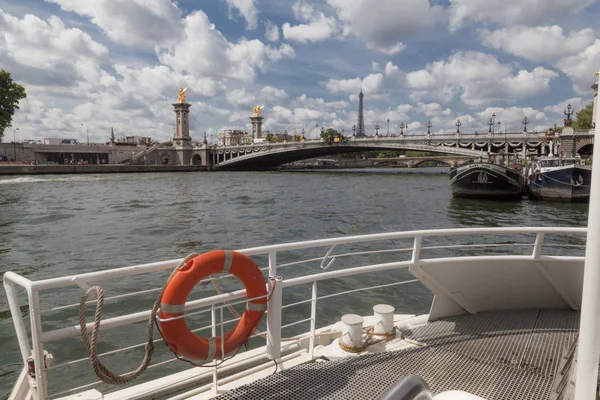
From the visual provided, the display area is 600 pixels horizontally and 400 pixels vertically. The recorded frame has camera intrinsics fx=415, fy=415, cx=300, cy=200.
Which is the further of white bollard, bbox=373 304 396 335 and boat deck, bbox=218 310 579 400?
white bollard, bbox=373 304 396 335

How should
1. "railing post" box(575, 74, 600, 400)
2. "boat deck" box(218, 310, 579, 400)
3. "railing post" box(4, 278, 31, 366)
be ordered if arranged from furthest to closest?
"boat deck" box(218, 310, 579, 400) < "railing post" box(4, 278, 31, 366) < "railing post" box(575, 74, 600, 400)

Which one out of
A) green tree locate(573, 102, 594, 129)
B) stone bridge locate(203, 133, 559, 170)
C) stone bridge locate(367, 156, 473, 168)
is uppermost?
green tree locate(573, 102, 594, 129)

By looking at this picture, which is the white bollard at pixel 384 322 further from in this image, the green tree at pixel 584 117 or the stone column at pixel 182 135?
the stone column at pixel 182 135

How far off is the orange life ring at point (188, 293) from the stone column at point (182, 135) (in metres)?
75.7

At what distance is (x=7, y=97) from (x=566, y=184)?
5270cm

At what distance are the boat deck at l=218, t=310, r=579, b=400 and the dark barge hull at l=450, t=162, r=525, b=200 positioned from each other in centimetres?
2526

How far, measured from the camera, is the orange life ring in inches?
99.7

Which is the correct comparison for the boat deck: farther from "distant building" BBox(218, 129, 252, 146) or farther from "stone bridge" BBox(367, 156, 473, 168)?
"distant building" BBox(218, 129, 252, 146)

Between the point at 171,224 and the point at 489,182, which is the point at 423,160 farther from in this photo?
the point at 171,224

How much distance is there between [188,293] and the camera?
2564mm

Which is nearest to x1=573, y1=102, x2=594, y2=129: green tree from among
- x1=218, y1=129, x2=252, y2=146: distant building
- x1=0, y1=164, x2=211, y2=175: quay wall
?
x1=0, y1=164, x2=211, y2=175: quay wall

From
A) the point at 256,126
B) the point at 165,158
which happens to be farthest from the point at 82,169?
the point at 256,126

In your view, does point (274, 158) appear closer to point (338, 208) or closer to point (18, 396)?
point (338, 208)

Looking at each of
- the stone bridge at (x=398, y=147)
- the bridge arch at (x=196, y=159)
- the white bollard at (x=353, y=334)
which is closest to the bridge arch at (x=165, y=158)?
the bridge arch at (x=196, y=159)
